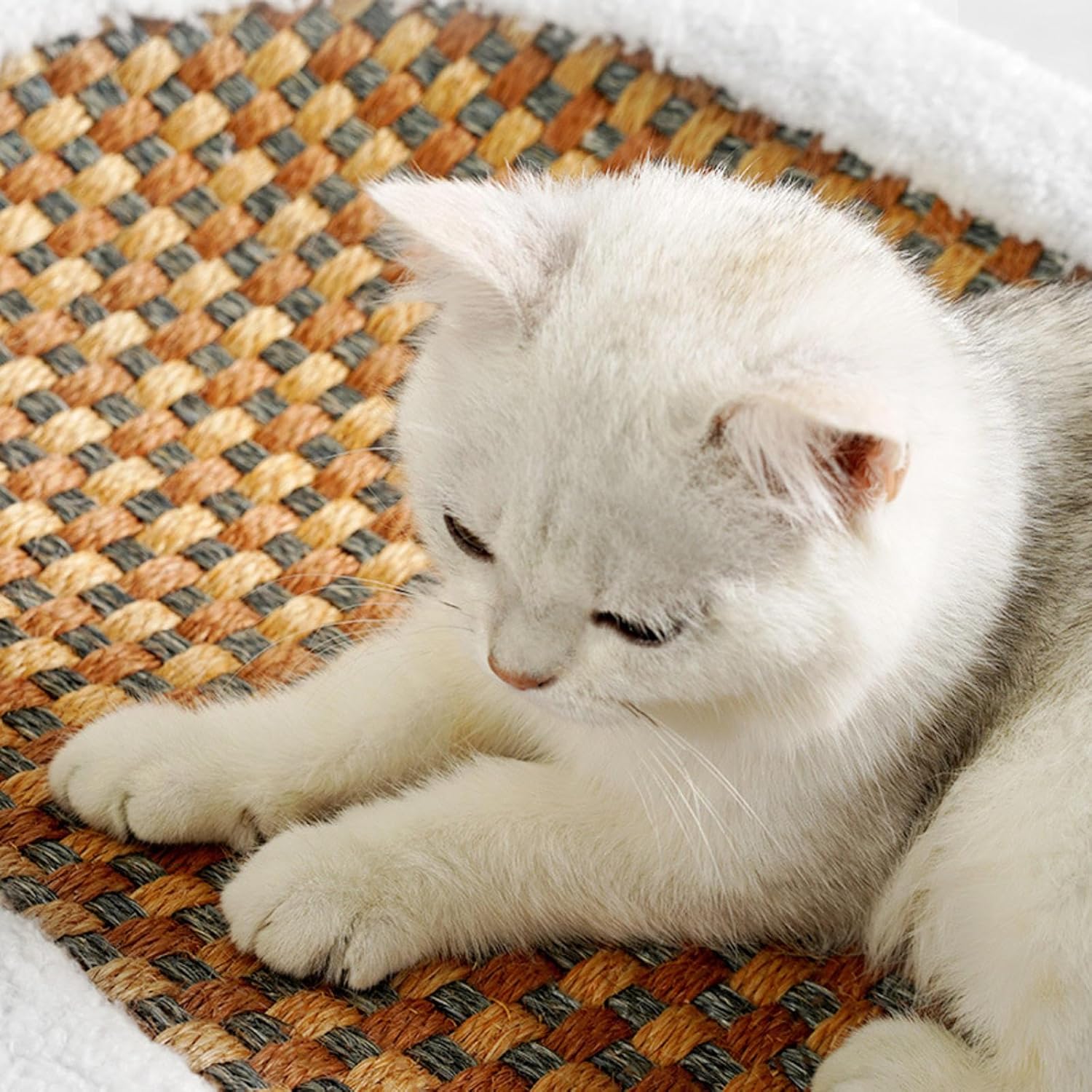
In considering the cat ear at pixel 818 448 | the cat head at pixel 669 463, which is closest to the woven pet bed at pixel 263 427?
the cat head at pixel 669 463

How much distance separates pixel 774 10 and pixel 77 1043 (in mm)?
1380

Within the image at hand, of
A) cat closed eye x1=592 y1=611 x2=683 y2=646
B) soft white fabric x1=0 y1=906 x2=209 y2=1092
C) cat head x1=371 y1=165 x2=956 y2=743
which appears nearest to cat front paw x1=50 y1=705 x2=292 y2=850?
soft white fabric x1=0 y1=906 x2=209 y2=1092

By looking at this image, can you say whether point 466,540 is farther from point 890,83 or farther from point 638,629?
point 890,83

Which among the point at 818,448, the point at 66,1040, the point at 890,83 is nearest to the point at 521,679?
the point at 818,448

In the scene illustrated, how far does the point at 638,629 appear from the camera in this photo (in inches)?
40.5

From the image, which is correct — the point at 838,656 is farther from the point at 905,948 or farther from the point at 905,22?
the point at 905,22

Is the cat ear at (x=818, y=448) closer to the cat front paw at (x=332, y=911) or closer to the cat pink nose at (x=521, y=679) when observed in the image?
the cat pink nose at (x=521, y=679)

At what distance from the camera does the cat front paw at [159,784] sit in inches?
51.8

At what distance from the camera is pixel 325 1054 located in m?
1.17

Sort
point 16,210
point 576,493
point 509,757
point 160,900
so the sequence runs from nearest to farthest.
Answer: point 576,493 → point 160,900 → point 509,757 → point 16,210

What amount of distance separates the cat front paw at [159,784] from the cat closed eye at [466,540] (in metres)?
0.37

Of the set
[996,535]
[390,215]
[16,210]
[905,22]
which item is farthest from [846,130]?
[16,210]

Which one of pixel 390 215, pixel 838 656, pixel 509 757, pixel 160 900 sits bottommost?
pixel 160 900

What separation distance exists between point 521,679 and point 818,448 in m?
0.27
